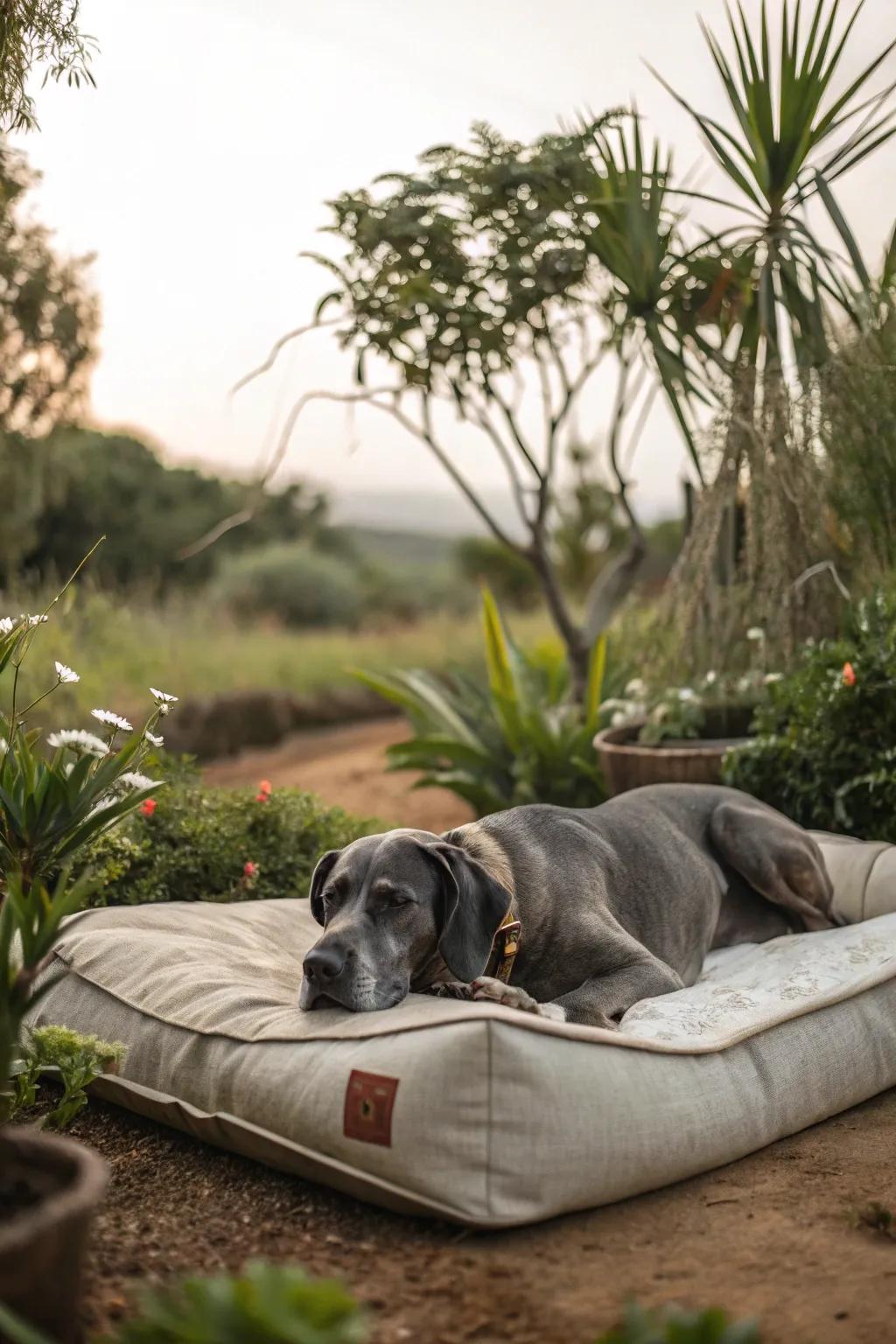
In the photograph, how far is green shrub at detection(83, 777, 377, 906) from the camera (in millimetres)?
3961

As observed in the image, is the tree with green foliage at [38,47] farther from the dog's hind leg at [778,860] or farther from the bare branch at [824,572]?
the bare branch at [824,572]

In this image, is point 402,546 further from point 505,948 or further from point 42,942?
point 42,942

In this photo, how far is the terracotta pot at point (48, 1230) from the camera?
1.56 metres

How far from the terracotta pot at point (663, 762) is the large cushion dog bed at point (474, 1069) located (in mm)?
1575

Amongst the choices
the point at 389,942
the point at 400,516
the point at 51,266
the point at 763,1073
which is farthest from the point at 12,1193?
the point at 400,516

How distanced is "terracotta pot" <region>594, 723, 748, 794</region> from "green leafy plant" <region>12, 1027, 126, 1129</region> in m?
2.80

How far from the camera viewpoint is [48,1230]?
5.19 ft

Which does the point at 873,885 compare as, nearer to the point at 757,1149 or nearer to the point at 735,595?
the point at 757,1149

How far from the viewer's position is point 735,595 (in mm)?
5461

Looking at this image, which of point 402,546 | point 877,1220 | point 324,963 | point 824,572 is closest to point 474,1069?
point 324,963

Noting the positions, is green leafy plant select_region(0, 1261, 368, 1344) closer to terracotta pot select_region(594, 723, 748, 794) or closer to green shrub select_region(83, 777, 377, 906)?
green shrub select_region(83, 777, 377, 906)

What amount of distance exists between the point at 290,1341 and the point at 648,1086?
4.18 feet

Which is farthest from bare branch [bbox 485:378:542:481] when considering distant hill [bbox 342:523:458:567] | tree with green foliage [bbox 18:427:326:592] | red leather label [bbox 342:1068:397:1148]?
distant hill [bbox 342:523:458:567]

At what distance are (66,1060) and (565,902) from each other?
1.22 meters
